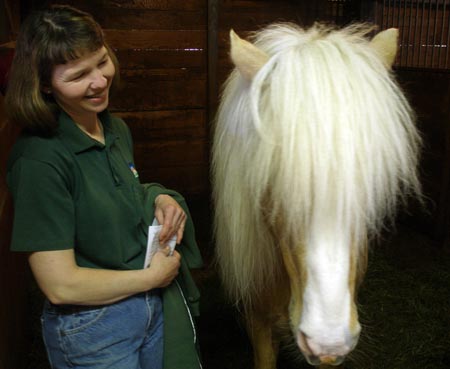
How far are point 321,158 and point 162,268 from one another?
20.2 inches

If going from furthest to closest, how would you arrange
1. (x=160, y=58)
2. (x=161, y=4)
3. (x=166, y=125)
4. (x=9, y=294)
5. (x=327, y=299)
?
1. (x=166, y=125)
2. (x=160, y=58)
3. (x=161, y=4)
4. (x=9, y=294)
5. (x=327, y=299)

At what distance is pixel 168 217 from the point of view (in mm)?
1224

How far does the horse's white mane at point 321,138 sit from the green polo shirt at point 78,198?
326 millimetres

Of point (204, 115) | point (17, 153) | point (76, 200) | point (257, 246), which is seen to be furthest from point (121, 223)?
point (204, 115)

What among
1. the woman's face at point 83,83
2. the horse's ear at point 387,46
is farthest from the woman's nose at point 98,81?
the horse's ear at point 387,46

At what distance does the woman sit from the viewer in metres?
0.99

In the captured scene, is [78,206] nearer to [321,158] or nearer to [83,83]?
[83,83]

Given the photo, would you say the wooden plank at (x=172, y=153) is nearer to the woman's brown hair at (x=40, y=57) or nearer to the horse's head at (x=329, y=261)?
the woman's brown hair at (x=40, y=57)

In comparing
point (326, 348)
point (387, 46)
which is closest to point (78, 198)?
point (326, 348)

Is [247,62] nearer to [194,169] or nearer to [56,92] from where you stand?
[56,92]

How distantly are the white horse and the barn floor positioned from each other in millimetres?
933

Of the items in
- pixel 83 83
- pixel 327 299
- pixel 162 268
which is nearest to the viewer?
pixel 327 299

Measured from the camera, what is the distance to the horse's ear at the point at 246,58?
1.10 meters

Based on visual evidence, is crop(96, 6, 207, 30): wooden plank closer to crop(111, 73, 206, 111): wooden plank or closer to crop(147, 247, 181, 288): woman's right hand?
crop(111, 73, 206, 111): wooden plank
